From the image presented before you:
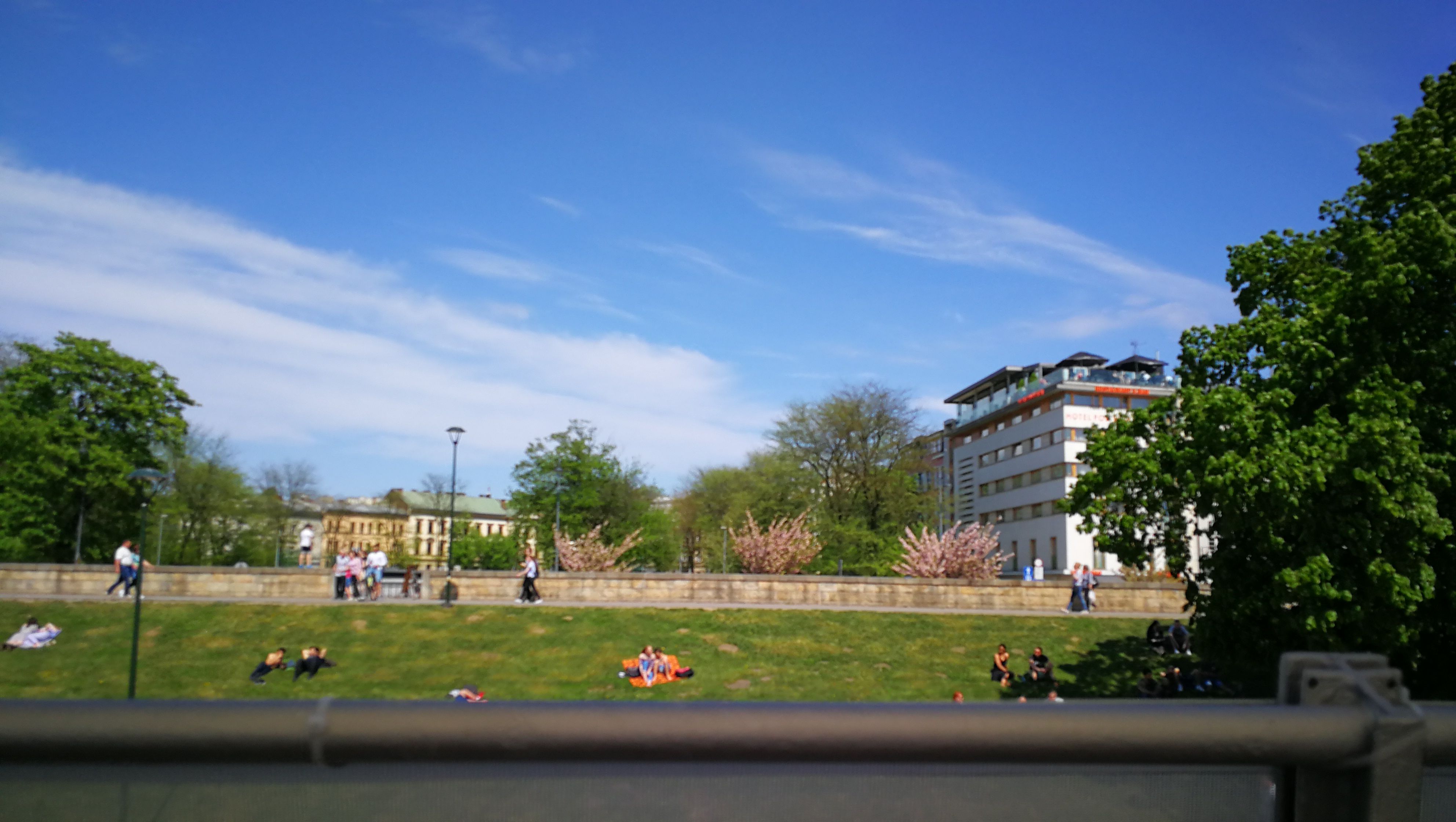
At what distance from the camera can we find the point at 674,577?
35688 millimetres

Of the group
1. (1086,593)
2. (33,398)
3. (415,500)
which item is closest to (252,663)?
(1086,593)

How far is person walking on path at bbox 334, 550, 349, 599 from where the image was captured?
33812mm

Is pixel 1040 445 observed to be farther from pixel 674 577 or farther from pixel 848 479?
pixel 674 577

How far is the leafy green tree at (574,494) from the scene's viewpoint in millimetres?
59188

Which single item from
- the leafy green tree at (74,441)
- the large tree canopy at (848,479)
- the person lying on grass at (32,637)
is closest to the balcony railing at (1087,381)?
the large tree canopy at (848,479)

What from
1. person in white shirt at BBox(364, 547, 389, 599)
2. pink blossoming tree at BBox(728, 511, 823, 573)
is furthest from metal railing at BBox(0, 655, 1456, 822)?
pink blossoming tree at BBox(728, 511, 823, 573)

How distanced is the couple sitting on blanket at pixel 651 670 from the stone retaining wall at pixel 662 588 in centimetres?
775

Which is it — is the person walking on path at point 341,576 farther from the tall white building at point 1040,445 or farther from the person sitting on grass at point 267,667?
the tall white building at point 1040,445

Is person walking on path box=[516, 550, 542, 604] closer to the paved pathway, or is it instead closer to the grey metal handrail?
the paved pathway

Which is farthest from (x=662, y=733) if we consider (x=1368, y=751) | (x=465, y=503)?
(x=465, y=503)

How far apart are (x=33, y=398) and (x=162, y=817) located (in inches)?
2365

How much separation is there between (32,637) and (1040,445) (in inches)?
2571

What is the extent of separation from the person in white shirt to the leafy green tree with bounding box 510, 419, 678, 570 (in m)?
21.6

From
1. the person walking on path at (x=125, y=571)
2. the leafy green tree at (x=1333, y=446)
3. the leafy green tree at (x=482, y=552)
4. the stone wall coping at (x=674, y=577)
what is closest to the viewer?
the leafy green tree at (x=1333, y=446)
